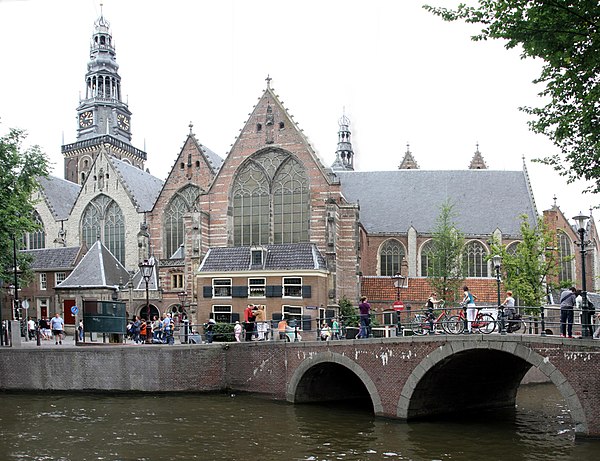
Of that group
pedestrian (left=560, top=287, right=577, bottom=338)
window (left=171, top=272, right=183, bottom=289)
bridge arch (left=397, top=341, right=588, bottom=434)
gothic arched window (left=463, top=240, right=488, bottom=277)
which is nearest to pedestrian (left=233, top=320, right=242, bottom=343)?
bridge arch (left=397, top=341, right=588, bottom=434)

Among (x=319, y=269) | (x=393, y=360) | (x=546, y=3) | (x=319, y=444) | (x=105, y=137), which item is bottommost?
(x=319, y=444)

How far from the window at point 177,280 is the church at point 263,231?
0.34ft

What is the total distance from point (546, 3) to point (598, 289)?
154 ft

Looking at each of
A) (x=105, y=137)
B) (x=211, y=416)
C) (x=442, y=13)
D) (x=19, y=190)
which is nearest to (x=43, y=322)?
(x=19, y=190)

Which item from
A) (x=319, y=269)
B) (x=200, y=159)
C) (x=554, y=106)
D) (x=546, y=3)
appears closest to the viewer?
(x=546, y=3)

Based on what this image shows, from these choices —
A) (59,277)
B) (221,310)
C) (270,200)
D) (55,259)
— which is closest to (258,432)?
(221,310)

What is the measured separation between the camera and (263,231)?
45.2 metres

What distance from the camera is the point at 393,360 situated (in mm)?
24641

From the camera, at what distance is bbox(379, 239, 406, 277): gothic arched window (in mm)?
53219

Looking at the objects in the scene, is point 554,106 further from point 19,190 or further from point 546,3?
point 19,190

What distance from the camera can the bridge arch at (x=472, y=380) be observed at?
2075cm

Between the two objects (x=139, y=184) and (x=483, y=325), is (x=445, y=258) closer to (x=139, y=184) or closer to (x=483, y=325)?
(x=483, y=325)

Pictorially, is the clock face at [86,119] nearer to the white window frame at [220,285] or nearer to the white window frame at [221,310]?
the white window frame at [220,285]

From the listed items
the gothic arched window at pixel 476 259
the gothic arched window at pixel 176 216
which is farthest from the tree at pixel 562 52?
the gothic arched window at pixel 176 216
